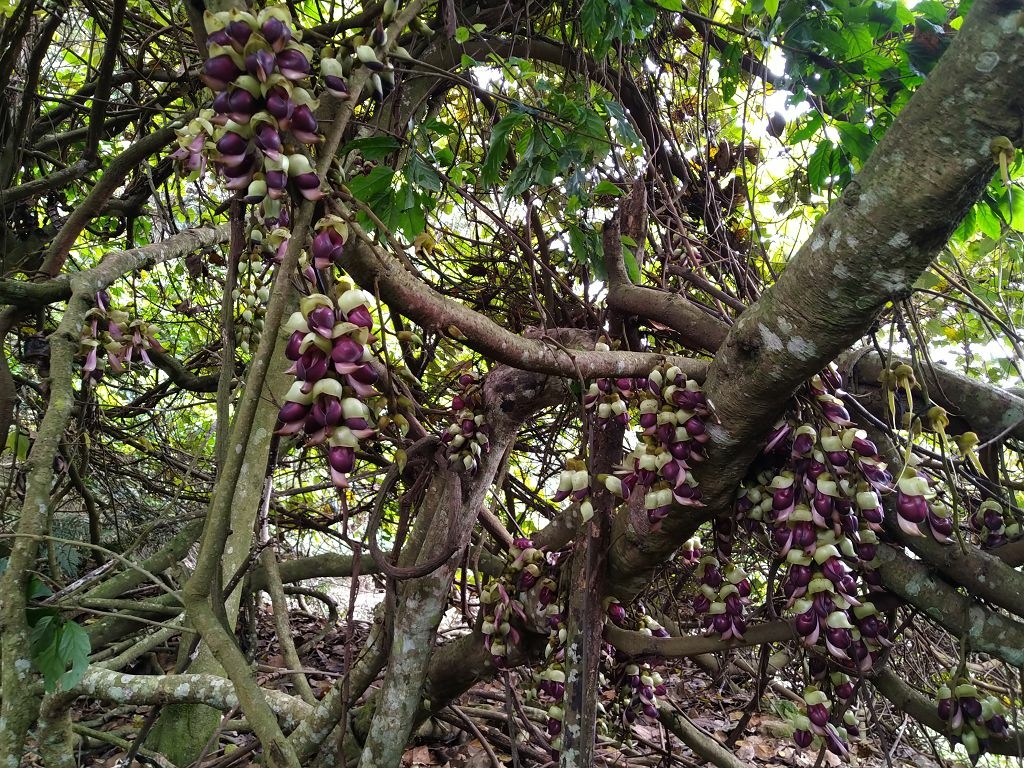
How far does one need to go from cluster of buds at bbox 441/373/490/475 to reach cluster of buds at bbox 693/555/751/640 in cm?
67

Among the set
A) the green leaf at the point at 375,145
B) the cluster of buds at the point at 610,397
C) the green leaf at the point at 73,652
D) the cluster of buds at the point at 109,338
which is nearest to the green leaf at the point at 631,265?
the cluster of buds at the point at 610,397

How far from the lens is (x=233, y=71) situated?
0.85 m

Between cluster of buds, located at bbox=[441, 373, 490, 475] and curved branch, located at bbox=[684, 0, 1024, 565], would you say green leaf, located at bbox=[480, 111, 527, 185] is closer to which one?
cluster of buds, located at bbox=[441, 373, 490, 475]

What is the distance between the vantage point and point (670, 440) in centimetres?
128

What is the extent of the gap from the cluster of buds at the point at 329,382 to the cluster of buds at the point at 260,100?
0.60 ft

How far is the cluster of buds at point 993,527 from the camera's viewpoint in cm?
134

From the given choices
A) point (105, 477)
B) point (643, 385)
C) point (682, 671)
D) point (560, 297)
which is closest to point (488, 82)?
point (560, 297)

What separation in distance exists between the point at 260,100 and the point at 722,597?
1.36 meters

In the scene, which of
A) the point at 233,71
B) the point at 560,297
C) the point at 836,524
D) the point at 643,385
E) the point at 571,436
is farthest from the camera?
the point at 571,436

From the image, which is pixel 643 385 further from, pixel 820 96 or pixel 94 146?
pixel 94 146

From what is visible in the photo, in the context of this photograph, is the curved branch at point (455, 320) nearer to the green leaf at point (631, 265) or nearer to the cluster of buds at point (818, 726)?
the green leaf at point (631, 265)

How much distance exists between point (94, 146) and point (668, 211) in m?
2.25

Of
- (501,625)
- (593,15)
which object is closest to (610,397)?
(501,625)

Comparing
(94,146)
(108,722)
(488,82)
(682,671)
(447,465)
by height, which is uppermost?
(488,82)
